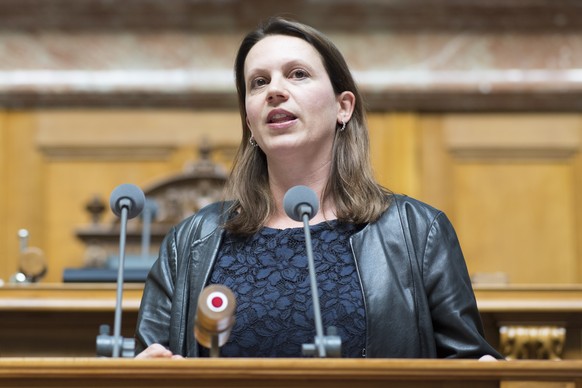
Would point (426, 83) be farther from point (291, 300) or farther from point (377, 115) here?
point (291, 300)

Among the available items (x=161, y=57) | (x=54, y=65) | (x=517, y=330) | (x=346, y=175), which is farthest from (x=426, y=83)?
(x=346, y=175)

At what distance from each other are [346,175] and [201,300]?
900 mm

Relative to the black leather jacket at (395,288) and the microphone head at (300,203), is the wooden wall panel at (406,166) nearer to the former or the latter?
the black leather jacket at (395,288)

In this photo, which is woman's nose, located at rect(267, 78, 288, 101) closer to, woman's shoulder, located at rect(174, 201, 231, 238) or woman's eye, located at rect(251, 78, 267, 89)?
woman's eye, located at rect(251, 78, 267, 89)

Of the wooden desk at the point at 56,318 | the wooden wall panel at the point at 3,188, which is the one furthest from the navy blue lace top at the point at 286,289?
the wooden wall panel at the point at 3,188

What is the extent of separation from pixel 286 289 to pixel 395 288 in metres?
0.26

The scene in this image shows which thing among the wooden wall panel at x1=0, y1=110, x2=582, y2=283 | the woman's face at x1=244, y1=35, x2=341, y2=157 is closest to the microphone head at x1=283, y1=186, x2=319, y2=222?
the woman's face at x1=244, y1=35, x2=341, y2=157

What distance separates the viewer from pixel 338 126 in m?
3.20

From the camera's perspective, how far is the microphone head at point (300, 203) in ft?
8.58

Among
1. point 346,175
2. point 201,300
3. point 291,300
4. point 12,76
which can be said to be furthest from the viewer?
point 12,76

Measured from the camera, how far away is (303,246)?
9.66ft

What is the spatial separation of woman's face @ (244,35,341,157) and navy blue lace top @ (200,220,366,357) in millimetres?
229

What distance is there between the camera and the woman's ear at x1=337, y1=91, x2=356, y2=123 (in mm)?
3178

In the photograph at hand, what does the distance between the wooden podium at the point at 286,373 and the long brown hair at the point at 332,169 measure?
0.85m
